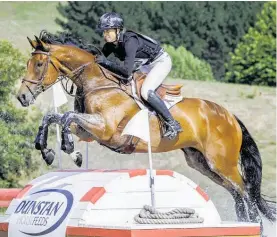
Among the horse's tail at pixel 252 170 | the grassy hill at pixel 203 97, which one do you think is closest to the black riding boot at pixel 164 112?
the horse's tail at pixel 252 170

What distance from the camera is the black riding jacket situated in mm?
7859

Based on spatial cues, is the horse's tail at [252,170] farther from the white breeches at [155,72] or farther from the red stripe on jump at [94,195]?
the red stripe on jump at [94,195]

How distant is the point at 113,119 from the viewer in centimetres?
776

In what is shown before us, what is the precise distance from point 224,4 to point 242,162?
87.3 feet

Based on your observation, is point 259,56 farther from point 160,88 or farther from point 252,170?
point 160,88

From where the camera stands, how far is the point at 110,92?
7.94m

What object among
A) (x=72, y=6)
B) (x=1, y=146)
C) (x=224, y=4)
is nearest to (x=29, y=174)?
(x=1, y=146)

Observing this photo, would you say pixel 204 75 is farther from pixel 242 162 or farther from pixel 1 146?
pixel 242 162

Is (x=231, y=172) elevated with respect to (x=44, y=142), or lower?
lower

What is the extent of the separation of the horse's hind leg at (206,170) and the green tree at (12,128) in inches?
152

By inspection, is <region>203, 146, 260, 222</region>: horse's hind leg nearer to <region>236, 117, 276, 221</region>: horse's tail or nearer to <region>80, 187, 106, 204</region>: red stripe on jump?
<region>236, 117, 276, 221</region>: horse's tail

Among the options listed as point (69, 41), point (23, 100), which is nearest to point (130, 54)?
point (69, 41)

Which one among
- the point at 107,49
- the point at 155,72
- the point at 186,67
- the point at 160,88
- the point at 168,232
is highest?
the point at 186,67

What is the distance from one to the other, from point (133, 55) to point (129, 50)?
6cm
